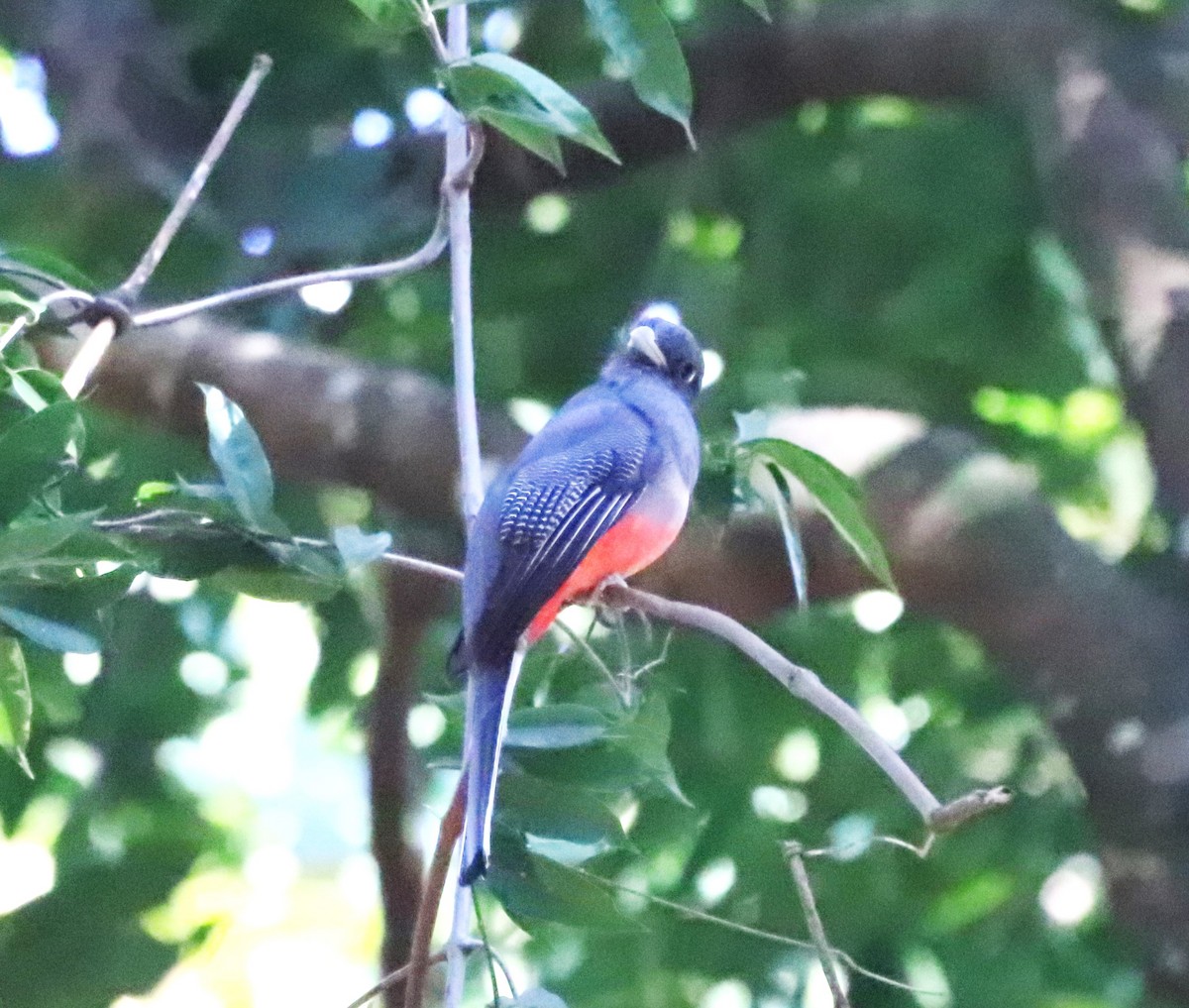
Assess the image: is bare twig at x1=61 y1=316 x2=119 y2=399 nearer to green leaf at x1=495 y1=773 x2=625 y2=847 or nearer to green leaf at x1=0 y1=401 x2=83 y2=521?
green leaf at x1=0 y1=401 x2=83 y2=521

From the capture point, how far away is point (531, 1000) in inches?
58.3

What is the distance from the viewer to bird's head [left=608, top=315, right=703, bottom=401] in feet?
8.63

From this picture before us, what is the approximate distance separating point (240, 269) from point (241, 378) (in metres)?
0.37

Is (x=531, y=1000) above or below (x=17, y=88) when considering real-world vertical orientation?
above

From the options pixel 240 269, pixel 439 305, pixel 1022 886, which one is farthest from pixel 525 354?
pixel 1022 886

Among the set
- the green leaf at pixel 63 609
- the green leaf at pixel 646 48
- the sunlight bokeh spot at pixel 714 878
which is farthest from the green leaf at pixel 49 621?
the sunlight bokeh spot at pixel 714 878

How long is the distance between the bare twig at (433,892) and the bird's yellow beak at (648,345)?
125cm

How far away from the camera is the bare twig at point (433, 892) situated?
1443 mm

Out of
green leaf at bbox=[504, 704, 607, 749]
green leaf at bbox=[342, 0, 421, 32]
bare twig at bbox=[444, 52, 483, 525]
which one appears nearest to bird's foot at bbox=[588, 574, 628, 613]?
bare twig at bbox=[444, 52, 483, 525]

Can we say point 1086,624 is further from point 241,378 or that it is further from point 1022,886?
point 241,378

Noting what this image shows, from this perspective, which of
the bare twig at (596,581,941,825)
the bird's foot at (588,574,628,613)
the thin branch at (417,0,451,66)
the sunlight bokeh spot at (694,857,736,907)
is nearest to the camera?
the bare twig at (596,581,941,825)

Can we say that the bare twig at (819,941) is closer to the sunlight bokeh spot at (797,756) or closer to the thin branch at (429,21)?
the thin branch at (429,21)

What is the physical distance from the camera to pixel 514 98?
1.65m

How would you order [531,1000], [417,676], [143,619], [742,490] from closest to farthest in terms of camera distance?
[531,1000], [742,490], [417,676], [143,619]
